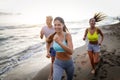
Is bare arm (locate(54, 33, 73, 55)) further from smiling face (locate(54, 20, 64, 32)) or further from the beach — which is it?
the beach

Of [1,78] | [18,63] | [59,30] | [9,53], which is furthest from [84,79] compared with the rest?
[9,53]

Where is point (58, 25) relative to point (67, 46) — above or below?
above

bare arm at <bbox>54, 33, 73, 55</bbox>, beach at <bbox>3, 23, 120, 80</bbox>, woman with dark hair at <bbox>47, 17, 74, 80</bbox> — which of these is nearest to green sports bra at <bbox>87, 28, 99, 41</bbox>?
beach at <bbox>3, 23, 120, 80</bbox>

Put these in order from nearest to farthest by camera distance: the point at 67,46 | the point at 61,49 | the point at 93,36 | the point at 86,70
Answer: the point at 67,46 < the point at 61,49 < the point at 93,36 < the point at 86,70

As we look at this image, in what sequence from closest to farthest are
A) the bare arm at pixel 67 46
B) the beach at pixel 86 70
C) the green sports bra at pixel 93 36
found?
1. the bare arm at pixel 67 46
2. the green sports bra at pixel 93 36
3. the beach at pixel 86 70

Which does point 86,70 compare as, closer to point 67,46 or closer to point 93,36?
point 93,36

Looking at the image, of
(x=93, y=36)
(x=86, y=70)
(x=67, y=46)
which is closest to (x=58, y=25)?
(x=67, y=46)

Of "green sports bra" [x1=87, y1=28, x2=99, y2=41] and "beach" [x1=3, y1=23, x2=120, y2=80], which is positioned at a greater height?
"green sports bra" [x1=87, y1=28, x2=99, y2=41]

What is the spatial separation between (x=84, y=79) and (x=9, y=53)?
9.96 metres

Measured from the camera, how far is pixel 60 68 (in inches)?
204

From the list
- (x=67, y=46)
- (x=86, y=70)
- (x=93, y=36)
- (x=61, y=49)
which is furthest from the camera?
(x=86, y=70)

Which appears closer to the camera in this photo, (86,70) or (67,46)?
(67,46)

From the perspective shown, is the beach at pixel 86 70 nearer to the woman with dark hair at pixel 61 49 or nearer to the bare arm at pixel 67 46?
the woman with dark hair at pixel 61 49

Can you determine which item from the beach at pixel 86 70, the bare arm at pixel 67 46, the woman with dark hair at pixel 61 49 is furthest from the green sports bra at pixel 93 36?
the bare arm at pixel 67 46
